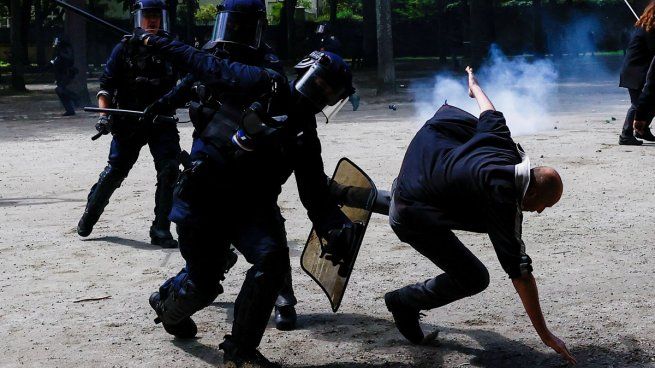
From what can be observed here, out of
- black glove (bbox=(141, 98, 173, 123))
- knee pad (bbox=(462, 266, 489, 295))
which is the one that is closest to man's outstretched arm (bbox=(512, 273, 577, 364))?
knee pad (bbox=(462, 266, 489, 295))

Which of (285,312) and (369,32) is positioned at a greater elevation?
(285,312)

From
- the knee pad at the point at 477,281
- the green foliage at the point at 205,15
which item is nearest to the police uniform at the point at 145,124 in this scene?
the knee pad at the point at 477,281

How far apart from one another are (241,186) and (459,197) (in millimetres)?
1011

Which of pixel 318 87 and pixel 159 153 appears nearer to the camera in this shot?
pixel 318 87

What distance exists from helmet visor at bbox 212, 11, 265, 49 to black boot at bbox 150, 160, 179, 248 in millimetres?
2833

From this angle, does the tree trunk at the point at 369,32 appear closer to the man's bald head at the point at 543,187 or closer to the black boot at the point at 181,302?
the black boot at the point at 181,302

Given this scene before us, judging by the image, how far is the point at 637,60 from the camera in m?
12.7

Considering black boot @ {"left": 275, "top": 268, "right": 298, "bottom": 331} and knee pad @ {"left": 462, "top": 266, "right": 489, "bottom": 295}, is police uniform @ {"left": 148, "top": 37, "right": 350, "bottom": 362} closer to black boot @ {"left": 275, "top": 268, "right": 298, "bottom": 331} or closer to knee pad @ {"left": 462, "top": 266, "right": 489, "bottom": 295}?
knee pad @ {"left": 462, "top": 266, "right": 489, "bottom": 295}

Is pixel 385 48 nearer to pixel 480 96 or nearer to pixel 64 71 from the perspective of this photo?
pixel 64 71

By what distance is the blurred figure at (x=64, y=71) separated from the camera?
20875 millimetres

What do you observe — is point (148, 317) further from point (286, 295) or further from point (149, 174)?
point (149, 174)

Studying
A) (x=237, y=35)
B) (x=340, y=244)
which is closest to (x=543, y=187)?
(x=340, y=244)

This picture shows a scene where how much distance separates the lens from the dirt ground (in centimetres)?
527

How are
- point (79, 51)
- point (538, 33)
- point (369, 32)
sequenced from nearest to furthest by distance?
point (79, 51) < point (369, 32) < point (538, 33)
